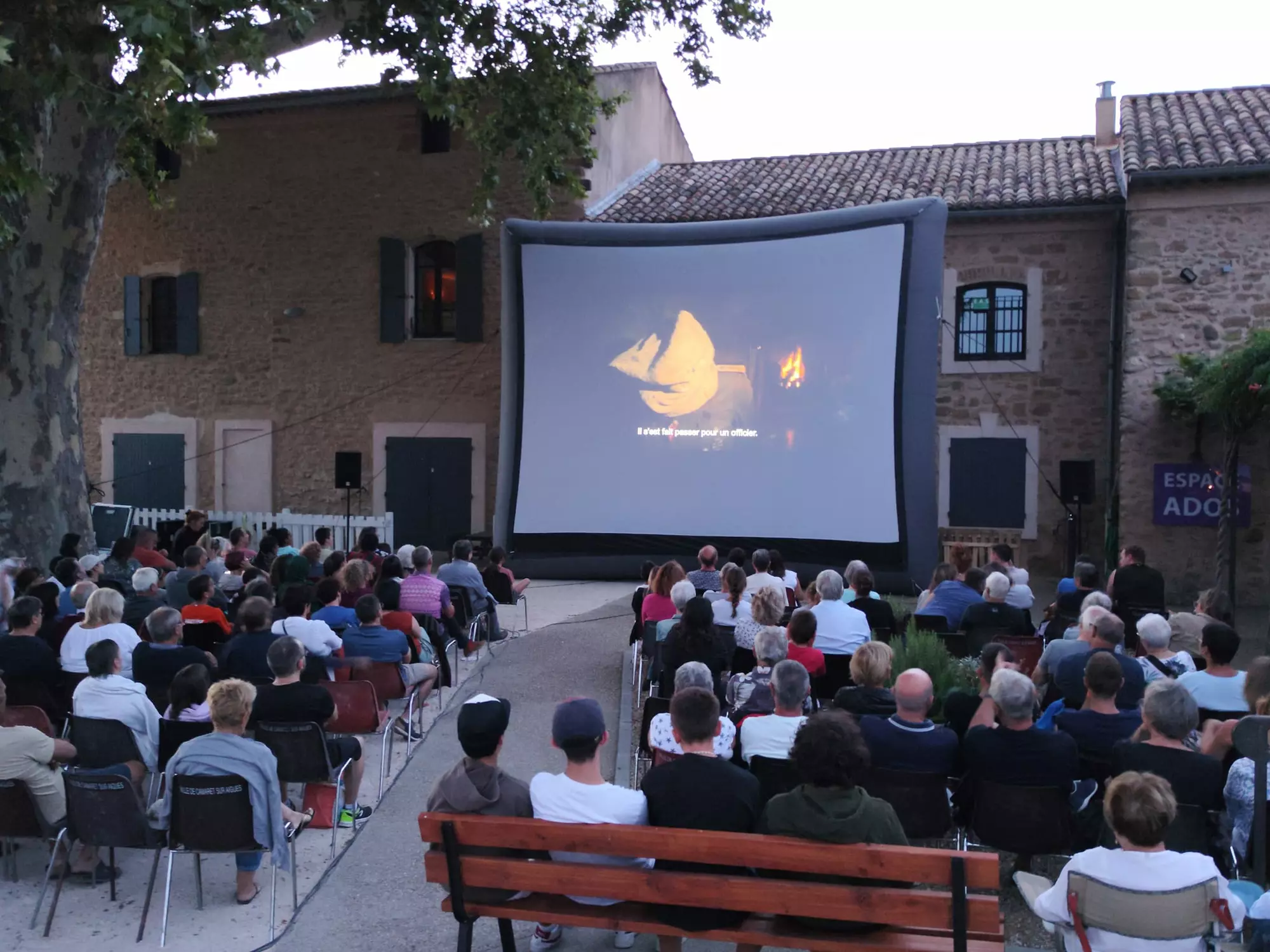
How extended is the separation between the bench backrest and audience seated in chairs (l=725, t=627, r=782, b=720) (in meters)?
1.29

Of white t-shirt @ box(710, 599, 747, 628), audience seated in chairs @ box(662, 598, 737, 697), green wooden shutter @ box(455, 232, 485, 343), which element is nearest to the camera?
audience seated in chairs @ box(662, 598, 737, 697)

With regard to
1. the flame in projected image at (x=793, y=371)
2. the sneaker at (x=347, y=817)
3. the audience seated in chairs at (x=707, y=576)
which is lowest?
the sneaker at (x=347, y=817)

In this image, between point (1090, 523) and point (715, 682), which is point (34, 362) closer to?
point (715, 682)

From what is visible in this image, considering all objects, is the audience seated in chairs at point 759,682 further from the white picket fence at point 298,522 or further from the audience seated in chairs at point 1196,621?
the white picket fence at point 298,522

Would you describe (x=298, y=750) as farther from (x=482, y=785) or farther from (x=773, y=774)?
(x=773, y=774)

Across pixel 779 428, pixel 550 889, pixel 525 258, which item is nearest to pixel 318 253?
pixel 525 258

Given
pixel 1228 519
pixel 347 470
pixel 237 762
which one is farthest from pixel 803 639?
pixel 347 470

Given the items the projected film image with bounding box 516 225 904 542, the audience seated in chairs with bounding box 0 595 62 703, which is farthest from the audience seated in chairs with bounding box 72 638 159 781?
the projected film image with bounding box 516 225 904 542

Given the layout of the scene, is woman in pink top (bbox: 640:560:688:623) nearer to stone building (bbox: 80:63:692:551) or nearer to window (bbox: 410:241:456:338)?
stone building (bbox: 80:63:692:551)

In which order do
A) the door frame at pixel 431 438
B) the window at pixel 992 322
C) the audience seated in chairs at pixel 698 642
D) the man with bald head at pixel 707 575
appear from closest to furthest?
the audience seated in chairs at pixel 698 642 → the man with bald head at pixel 707 575 → the window at pixel 992 322 → the door frame at pixel 431 438

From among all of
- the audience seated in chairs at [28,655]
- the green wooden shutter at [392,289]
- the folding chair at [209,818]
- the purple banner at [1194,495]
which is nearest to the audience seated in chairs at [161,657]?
the audience seated in chairs at [28,655]

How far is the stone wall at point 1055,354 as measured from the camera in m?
12.6

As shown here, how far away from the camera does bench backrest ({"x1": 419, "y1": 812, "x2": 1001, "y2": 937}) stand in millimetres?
2949

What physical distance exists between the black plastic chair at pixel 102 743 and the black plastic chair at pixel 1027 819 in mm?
3119
